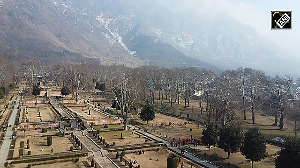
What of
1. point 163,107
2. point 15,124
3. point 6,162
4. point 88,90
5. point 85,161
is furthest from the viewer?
point 88,90

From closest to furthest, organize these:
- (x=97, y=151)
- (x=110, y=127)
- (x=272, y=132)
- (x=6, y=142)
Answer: (x=97, y=151), (x=6, y=142), (x=272, y=132), (x=110, y=127)

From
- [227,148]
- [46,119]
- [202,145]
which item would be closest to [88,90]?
[46,119]

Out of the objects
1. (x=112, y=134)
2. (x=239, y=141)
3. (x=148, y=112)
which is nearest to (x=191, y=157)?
(x=239, y=141)

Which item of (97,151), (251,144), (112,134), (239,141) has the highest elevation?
(251,144)

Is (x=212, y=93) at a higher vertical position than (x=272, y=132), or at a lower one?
higher

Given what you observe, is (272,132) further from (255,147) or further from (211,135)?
(255,147)

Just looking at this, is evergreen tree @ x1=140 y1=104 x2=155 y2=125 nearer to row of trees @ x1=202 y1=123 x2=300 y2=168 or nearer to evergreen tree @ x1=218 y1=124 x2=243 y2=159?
row of trees @ x1=202 y1=123 x2=300 y2=168

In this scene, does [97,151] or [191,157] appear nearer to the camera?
[191,157]

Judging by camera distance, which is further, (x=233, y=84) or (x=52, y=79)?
(x=52, y=79)

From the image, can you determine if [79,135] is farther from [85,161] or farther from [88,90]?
[88,90]

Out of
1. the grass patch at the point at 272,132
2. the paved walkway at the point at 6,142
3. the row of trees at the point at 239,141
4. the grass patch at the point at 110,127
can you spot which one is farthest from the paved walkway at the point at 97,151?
the grass patch at the point at 272,132

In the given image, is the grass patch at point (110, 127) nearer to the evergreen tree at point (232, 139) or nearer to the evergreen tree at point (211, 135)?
the evergreen tree at point (211, 135)
